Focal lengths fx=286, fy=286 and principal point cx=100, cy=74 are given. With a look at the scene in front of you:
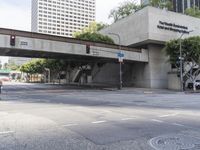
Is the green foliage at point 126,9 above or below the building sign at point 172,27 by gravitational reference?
above

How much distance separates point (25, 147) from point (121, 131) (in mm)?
2974

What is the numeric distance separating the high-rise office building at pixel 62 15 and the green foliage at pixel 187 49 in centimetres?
6994

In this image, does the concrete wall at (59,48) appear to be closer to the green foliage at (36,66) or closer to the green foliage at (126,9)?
the green foliage at (126,9)

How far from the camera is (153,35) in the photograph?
46.3 metres

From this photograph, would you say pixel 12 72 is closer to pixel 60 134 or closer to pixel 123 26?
pixel 123 26

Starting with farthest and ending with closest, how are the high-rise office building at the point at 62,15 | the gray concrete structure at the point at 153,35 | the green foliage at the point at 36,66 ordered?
1. the high-rise office building at the point at 62,15
2. the green foliage at the point at 36,66
3. the gray concrete structure at the point at 153,35

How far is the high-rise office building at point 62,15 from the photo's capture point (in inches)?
4318

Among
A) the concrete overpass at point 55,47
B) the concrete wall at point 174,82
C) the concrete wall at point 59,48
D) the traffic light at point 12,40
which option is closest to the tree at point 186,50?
the concrete wall at point 174,82

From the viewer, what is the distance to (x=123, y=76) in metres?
57.9

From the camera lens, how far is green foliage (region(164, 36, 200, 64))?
39781mm

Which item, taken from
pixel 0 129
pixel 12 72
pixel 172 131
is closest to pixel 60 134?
pixel 0 129

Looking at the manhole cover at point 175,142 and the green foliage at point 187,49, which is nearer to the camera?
the manhole cover at point 175,142

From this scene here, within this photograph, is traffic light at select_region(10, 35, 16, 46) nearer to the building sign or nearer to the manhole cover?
the building sign

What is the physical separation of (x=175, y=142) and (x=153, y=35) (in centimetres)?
4076
